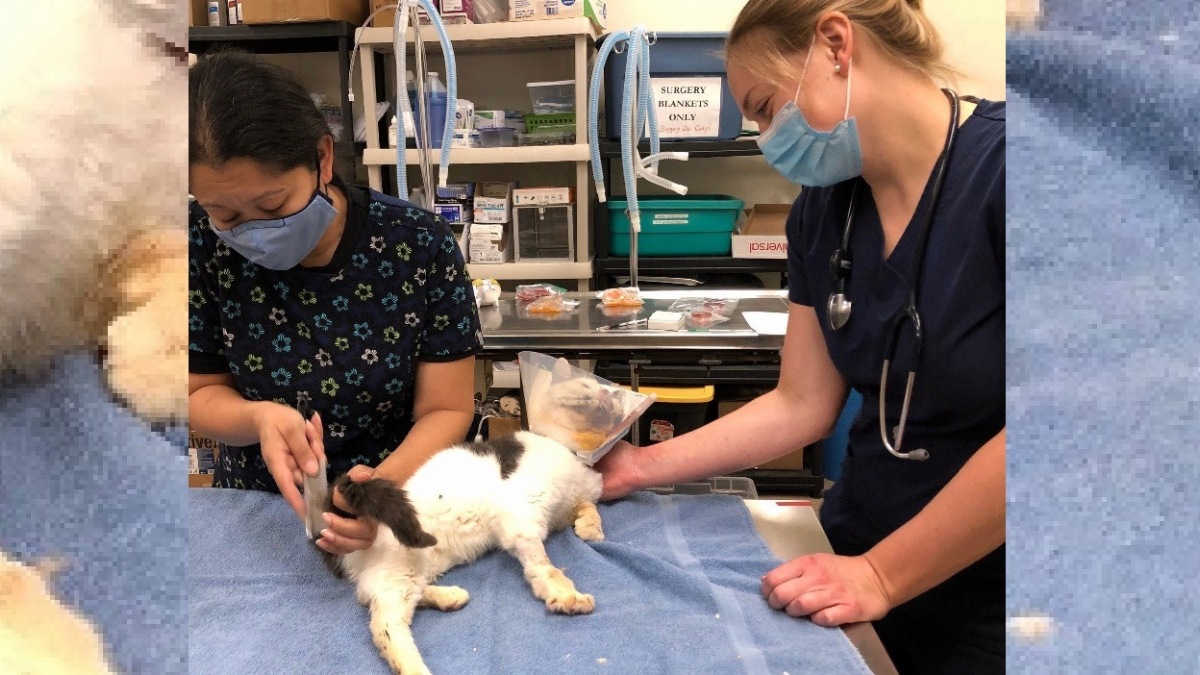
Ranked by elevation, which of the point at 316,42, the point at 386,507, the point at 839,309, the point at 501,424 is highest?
the point at 316,42

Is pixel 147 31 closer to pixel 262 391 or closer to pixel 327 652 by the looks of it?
pixel 327 652

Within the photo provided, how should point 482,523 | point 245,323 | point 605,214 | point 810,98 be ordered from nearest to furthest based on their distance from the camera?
point 810,98 → point 482,523 → point 245,323 → point 605,214

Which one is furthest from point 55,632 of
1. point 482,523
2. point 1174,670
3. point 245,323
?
point 245,323

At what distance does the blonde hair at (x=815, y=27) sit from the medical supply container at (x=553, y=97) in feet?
7.93

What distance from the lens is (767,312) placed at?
254 centimetres

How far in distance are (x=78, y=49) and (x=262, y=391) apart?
3.40 ft

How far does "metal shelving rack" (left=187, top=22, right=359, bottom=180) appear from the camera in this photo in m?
3.11

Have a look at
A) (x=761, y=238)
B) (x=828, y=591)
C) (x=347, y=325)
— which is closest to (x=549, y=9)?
(x=761, y=238)

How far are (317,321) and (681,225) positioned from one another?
2.19 meters

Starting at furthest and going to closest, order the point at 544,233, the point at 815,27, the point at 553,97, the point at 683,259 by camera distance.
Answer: the point at 544,233 → the point at 553,97 → the point at 683,259 → the point at 815,27

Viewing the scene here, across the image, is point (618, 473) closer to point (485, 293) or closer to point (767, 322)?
point (767, 322)

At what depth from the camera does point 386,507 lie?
2.81 feet

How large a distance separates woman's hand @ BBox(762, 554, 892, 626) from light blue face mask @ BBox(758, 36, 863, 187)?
19.8 inches

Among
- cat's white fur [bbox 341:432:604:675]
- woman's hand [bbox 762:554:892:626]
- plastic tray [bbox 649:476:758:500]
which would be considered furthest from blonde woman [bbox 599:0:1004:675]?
cat's white fur [bbox 341:432:604:675]
